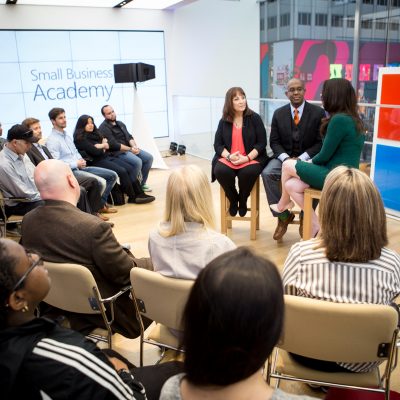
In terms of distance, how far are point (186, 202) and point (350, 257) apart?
31.7 inches

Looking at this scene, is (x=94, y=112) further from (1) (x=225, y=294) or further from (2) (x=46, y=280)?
(1) (x=225, y=294)

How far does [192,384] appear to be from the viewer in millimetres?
956

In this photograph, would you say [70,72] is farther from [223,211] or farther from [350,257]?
[350,257]

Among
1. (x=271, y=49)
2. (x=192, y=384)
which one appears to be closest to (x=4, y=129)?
(x=271, y=49)

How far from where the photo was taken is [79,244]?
6.93 feet

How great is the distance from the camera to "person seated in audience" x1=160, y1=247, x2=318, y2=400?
0.87 m

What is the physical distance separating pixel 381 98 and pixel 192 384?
4706mm

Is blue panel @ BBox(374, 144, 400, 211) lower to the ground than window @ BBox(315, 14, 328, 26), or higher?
lower

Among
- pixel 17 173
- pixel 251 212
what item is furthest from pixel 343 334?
pixel 17 173

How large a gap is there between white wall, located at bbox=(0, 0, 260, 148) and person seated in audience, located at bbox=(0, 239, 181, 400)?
7.74 m

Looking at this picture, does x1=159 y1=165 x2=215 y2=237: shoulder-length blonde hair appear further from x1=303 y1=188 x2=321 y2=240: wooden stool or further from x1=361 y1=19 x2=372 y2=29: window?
x1=361 y1=19 x2=372 y2=29: window

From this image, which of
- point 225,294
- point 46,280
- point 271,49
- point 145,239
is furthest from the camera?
point 271,49

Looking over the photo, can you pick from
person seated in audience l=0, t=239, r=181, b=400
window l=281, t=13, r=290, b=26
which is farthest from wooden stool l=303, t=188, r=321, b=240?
window l=281, t=13, r=290, b=26

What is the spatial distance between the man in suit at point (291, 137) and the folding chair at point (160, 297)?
7.84 feet
